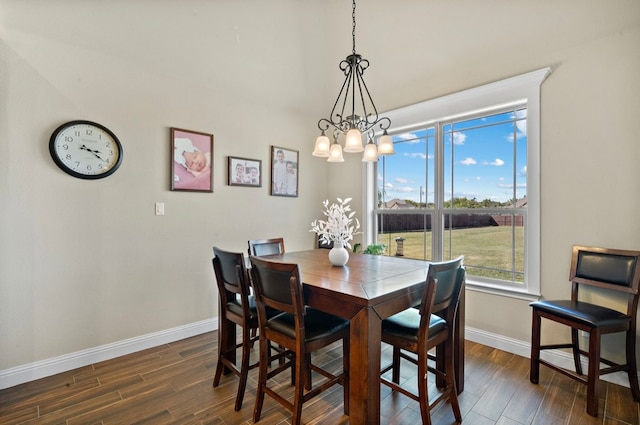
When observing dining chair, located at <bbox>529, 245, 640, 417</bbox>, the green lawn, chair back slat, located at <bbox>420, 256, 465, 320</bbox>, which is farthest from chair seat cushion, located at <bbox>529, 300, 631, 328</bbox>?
chair back slat, located at <bbox>420, 256, 465, 320</bbox>

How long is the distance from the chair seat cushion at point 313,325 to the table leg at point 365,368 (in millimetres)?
288

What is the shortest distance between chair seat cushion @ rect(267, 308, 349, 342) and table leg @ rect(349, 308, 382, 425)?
288 mm

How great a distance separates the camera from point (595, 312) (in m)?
2.01

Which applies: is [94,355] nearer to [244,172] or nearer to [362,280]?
[244,172]

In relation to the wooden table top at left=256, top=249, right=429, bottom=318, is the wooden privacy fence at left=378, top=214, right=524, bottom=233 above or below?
above

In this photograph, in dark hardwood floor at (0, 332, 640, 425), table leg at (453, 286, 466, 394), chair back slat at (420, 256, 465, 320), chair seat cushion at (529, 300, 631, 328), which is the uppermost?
chair back slat at (420, 256, 465, 320)

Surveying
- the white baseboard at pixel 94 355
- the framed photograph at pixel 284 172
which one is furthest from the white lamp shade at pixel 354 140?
the white baseboard at pixel 94 355

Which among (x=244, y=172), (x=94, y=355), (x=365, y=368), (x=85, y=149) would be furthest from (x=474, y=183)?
(x=94, y=355)

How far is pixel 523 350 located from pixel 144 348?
11.2 ft

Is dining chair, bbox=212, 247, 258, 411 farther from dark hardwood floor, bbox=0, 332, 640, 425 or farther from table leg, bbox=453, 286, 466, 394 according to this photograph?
table leg, bbox=453, 286, 466, 394

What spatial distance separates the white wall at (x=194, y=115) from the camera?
7.35 feet

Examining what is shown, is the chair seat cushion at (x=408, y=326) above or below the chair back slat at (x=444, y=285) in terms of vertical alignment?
below

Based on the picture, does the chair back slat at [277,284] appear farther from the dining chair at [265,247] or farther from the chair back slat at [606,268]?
the chair back slat at [606,268]

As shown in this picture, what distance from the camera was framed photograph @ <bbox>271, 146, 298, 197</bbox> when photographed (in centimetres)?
387
